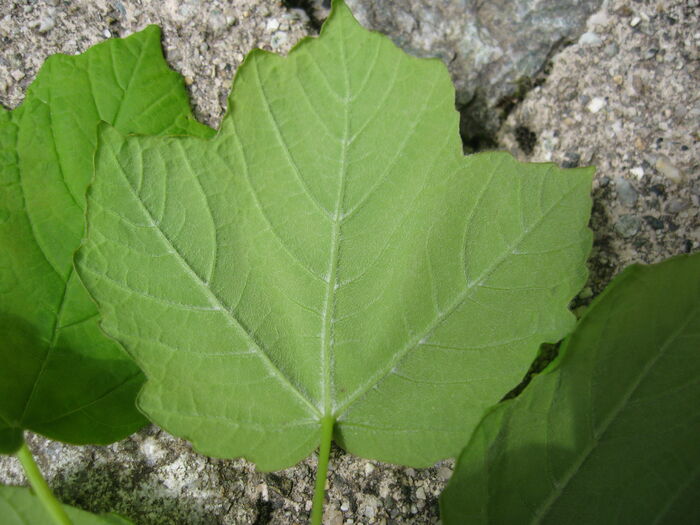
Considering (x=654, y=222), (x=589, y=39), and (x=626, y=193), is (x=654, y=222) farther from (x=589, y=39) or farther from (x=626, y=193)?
(x=589, y=39)

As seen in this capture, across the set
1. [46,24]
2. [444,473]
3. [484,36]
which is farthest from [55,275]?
[484,36]

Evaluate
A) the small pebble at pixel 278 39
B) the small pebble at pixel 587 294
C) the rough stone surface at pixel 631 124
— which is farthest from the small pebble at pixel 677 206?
the small pebble at pixel 278 39

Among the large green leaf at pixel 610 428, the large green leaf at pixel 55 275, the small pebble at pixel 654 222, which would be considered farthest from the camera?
the small pebble at pixel 654 222

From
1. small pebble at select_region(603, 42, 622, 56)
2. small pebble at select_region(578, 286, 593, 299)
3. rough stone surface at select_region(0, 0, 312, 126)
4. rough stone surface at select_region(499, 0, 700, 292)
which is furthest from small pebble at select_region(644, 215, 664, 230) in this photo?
rough stone surface at select_region(0, 0, 312, 126)

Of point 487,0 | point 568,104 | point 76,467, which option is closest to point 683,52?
point 568,104

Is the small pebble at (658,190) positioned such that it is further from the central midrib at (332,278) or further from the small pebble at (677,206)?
the central midrib at (332,278)

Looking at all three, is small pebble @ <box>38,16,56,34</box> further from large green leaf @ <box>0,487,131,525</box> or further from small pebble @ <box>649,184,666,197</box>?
small pebble @ <box>649,184,666,197</box>
